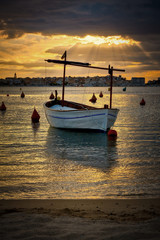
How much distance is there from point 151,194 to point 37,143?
1000cm

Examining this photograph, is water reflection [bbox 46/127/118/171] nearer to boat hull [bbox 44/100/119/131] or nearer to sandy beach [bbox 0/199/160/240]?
boat hull [bbox 44/100/119/131]

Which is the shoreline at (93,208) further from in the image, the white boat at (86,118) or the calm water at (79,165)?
the white boat at (86,118)

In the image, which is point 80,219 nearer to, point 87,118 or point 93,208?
point 93,208

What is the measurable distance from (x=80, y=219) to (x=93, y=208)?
100 centimetres

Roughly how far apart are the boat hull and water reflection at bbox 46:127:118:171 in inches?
20.8

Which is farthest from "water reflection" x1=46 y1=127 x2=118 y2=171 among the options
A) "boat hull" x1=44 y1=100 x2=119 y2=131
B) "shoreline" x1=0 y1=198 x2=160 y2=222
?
"shoreline" x1=0 y1=198 x2=160 y2=222

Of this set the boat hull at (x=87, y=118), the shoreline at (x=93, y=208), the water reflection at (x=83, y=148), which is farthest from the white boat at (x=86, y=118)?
the shoreline at (x=93, y=208)

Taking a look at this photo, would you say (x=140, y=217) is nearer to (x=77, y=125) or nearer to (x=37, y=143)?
(x=37, y=143)

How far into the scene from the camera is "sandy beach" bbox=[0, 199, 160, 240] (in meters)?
4.55

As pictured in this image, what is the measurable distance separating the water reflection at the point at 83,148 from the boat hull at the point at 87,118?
53cm

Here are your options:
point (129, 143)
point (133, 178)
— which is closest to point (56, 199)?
point (133, 178)

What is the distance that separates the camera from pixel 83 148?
1490cm

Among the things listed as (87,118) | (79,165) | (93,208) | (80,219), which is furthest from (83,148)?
(80,219)

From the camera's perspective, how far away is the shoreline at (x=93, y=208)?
5715mm
